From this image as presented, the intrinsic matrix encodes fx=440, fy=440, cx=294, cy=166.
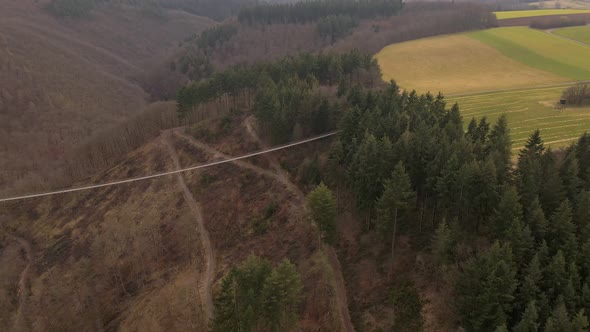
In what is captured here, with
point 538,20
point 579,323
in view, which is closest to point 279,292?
point 579,323

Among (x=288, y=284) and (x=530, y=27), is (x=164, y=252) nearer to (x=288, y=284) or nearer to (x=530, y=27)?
(x=288, y=284)

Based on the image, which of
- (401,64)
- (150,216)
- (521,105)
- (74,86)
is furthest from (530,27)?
(74,86)

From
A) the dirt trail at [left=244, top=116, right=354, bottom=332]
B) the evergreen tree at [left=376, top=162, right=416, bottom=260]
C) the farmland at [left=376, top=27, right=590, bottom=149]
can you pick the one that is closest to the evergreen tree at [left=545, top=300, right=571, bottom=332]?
the evergreen tree at [left=376, top=162, right=416, bottom=260]

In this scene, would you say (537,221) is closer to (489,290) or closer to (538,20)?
(489,290)

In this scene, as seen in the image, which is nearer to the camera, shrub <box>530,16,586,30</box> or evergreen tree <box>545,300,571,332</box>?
evergreen tree <box>545,300,571,332</box>

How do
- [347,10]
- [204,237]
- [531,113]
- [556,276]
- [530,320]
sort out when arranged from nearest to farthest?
[530,320] < [556,276] < [204,237] < [531,113] < [347,10]

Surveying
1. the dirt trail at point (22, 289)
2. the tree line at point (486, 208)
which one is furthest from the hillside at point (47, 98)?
the tree line at point (486, 208)

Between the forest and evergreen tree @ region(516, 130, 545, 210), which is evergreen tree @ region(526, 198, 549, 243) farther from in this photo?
evergreen tree @ region(516, 130, 545, 210)
